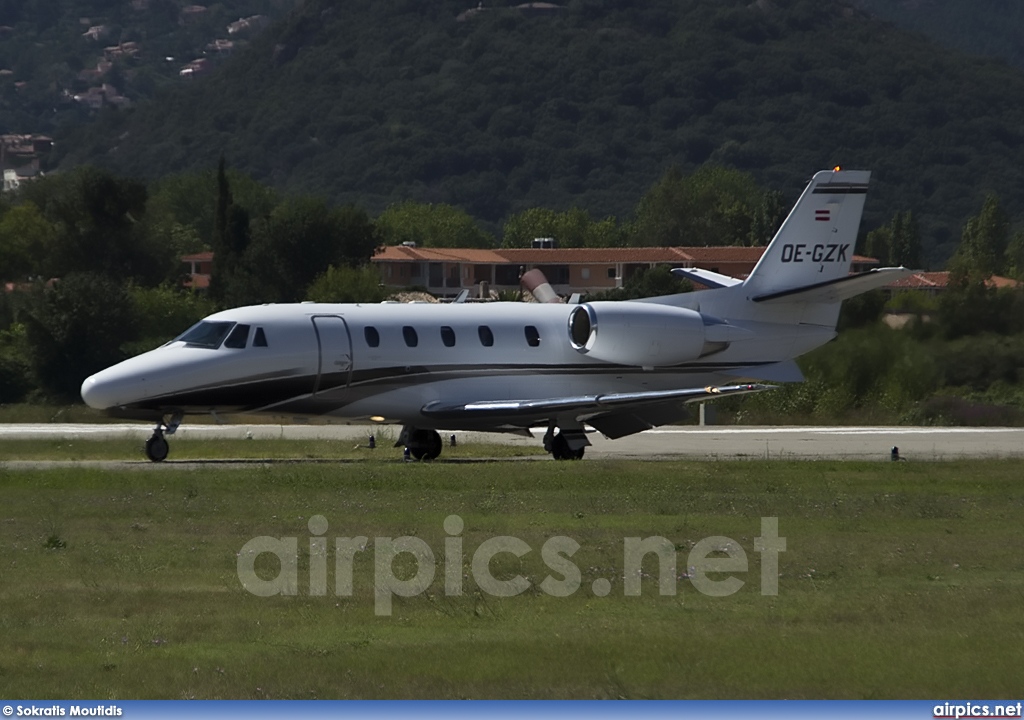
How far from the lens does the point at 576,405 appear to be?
2823 cm

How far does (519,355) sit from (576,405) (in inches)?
85.6

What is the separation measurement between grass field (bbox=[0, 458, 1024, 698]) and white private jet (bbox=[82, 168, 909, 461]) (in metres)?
5.56

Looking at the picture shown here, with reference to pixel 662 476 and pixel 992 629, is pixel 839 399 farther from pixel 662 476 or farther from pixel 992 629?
pixel 992 629

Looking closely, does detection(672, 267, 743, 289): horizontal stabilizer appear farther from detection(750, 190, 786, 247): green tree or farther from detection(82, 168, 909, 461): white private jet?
detection(750, 190, 786, 247): green tree

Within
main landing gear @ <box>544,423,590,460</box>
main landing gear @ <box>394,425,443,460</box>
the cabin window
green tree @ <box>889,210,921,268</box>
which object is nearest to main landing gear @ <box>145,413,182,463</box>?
the cabin window

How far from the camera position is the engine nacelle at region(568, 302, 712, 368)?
30.0 meters

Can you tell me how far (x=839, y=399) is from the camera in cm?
4288

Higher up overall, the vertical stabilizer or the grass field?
the vertical stabilizer

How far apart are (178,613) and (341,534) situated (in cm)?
418

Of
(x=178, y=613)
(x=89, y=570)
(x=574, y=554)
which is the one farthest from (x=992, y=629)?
(x=89, y=570)

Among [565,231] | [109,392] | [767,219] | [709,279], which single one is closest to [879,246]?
[767,219]

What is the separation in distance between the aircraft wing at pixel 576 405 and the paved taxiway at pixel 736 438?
204 centimetres

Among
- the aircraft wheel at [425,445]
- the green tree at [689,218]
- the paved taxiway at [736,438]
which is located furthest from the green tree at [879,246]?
the aircraft wheel at [425,445]

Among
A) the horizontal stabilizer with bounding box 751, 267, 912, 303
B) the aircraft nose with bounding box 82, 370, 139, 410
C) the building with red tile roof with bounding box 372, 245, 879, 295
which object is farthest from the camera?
the building with red tile roof with bounding box 372, 245, 879, 295
